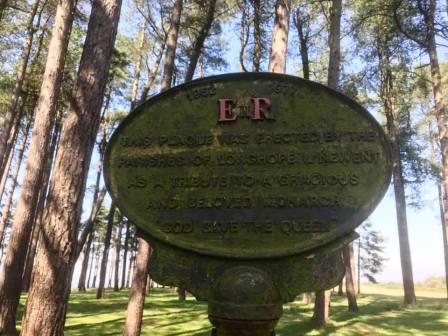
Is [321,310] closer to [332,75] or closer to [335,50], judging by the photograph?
[332,75]

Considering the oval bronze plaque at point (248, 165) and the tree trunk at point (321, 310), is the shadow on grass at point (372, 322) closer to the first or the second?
the tree trunk at point (321, 310)

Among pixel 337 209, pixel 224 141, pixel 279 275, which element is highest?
pixel 224 141

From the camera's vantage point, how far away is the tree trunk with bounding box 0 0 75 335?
9898 mm

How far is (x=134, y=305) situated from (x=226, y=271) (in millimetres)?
6538

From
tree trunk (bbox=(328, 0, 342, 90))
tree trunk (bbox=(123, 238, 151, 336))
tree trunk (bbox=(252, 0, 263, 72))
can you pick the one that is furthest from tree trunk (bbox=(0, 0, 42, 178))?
tree trunk (bbox=(328, 0, 342, 90))

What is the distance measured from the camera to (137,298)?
334 inches

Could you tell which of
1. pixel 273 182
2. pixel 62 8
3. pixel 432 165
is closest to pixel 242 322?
pixel 273 182

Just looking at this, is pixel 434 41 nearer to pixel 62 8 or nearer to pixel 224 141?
→ pixel 62 8

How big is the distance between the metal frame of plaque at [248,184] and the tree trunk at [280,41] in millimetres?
5359

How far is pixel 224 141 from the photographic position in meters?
2.95

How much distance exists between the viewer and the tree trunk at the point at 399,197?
1585cm

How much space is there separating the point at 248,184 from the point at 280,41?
246 inches

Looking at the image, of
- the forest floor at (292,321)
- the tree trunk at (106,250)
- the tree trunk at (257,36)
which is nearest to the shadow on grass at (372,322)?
the forest floor at (292,321)

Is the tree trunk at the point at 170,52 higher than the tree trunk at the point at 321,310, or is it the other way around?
the tree trunk at the point at 170,52
